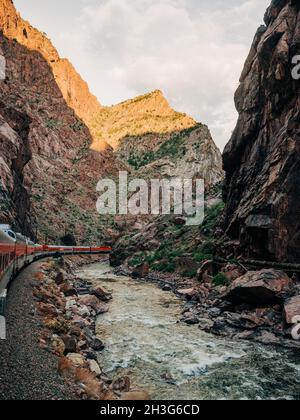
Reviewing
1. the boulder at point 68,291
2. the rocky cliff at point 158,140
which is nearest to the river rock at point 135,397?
the boulder at point 68,291

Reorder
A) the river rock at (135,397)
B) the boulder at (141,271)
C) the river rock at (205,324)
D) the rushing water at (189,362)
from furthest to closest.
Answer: the boulder at (141,271)
the river rock at (205,324)
the rushing water at (189,362)
the river rock at (135,397)

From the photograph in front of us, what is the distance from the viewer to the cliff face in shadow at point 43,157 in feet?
141

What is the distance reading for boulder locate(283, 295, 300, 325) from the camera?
13.8 m

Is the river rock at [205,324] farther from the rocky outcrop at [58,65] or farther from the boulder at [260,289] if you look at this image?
the rocky outcrop at [58,65]

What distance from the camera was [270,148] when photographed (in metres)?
23.2

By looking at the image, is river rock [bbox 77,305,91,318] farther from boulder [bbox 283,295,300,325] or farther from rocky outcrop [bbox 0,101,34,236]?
rocky outcrop [bbox 0,101,34,236]

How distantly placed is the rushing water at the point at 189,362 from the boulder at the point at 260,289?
3.33m

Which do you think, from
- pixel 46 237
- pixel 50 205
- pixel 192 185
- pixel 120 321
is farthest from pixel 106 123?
pixel 120 321

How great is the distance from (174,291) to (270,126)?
15.7 m

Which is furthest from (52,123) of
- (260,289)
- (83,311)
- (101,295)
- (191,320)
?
(260,289)

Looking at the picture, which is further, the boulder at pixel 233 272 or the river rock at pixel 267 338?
the boulder at pixel 233 272

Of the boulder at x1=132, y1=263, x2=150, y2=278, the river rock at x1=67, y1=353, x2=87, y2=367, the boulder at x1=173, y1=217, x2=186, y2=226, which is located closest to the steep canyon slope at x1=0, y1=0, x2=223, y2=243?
the boulder at x1=132, y1=263, x2=150, y2=278

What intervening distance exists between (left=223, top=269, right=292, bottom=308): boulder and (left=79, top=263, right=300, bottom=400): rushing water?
3.33m
